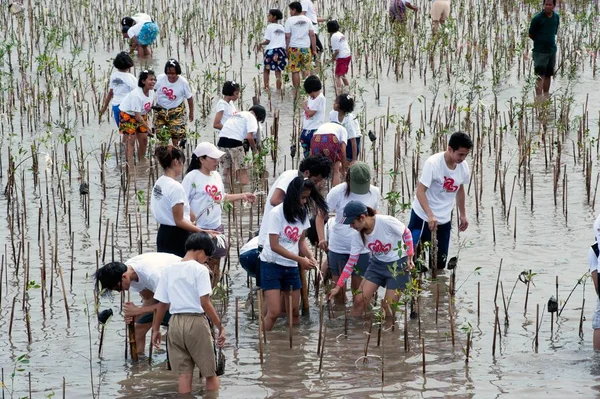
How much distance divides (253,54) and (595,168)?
7.83 metres

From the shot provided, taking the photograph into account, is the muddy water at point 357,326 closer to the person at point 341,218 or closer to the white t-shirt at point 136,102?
the person at point 341,218

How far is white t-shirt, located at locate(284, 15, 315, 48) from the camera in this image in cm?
1650

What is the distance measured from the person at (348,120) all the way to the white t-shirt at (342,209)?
2643 mm

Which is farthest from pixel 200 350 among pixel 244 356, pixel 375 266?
pixel 375 266

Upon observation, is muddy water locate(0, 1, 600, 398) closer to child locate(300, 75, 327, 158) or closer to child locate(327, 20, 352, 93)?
child locate(300, 75, 327, 158)

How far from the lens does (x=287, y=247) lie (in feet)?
26.7

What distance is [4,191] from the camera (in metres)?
11.9

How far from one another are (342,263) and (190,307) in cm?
218

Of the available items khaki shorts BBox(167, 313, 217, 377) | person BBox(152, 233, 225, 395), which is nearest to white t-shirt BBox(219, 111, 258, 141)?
person BBox(152, 233, 225, 395)

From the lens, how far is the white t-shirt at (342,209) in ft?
28.5

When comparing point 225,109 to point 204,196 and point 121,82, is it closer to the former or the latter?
point 121,82

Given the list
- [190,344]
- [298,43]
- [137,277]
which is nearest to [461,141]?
[137,277]

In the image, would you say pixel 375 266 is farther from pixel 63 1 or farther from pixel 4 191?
pixel 63 1

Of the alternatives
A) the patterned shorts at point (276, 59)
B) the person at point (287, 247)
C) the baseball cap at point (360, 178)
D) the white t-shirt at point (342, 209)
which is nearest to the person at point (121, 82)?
the patterned shorts at point (276, 59)
